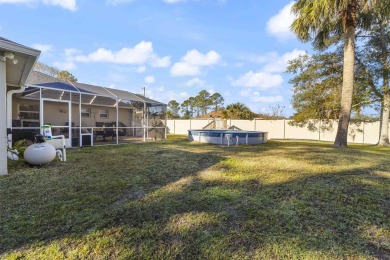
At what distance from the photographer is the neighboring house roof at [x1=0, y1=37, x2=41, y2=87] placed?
16.1 ft

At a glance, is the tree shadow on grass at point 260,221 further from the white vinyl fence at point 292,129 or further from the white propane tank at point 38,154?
the white vinyl fence at point 292,129

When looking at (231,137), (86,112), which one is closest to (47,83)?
(86,112)

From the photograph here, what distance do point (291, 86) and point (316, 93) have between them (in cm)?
194

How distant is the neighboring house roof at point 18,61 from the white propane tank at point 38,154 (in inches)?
86.1

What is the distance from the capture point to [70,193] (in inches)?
160

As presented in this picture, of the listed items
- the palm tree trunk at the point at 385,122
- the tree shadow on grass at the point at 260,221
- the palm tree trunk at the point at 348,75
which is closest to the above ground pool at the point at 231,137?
the palm tree trunk at the point at 348,75

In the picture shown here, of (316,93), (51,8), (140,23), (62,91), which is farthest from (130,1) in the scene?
(316,93)

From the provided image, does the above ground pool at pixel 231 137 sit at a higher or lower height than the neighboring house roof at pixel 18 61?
lower

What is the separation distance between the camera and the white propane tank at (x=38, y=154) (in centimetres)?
597

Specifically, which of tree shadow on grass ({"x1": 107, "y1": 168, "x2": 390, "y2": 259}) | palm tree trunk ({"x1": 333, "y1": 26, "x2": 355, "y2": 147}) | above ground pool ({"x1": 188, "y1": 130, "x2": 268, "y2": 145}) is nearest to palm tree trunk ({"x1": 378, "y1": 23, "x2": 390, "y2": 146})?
palm tree trunk ({"x1": 333, "y1": 26, "x2": 355, "y2": 147})

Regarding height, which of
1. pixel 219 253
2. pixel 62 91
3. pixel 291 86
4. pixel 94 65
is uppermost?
pixel 94 65

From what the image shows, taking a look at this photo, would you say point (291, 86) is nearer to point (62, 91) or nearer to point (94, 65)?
point (62, 91)

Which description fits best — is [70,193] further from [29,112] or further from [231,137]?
[231,137]

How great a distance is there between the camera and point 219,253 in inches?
90.3
